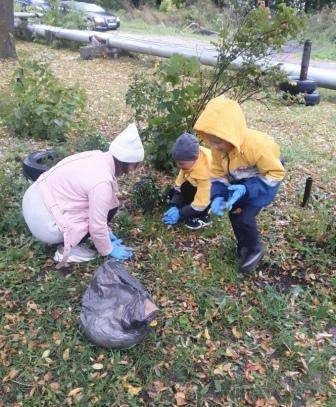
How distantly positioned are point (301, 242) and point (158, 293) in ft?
4.20

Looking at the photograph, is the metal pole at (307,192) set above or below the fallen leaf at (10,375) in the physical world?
above

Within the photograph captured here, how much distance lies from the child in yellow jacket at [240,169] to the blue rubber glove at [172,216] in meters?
0.53

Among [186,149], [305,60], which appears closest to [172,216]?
[186,149]

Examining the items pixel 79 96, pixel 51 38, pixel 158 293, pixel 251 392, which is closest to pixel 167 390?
pixel 251 392

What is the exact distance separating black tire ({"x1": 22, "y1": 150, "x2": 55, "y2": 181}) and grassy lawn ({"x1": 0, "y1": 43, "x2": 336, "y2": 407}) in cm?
23

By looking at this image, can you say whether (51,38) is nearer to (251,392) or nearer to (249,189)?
(249,189)

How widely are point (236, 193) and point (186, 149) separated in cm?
55

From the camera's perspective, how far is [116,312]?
2.53m

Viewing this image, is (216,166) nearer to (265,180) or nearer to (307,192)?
(265,180)

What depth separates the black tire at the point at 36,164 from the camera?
3689 millimetres

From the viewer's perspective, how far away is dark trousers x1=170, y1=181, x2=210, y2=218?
3.63 m

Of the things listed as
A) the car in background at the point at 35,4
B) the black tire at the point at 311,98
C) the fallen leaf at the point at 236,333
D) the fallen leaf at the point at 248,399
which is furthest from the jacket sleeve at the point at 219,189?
the car in background at the point at 35,4

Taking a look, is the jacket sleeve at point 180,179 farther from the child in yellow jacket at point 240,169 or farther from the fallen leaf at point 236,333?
the fallen leaf at point 236,333

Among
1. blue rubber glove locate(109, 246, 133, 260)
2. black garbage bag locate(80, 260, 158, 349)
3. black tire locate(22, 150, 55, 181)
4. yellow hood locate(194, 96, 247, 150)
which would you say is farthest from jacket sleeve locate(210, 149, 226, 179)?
black tire locate(22, 150, 55, 181)
